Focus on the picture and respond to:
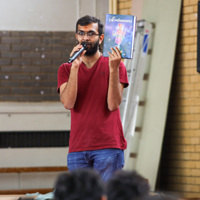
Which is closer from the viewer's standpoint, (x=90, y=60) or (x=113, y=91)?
(x=113, y=91)

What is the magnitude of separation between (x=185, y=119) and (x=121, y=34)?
2716 mm

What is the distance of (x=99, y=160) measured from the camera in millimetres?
2469

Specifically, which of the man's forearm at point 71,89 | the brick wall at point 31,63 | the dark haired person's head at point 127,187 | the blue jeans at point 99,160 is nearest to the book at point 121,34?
the man's forearm at point 71,89

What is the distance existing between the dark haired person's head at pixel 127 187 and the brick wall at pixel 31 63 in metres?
4.70

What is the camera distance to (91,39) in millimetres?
2547

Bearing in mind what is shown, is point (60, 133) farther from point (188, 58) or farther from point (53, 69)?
point (188, 58)

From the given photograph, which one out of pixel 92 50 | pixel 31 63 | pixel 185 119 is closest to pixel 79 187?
pixel 92 50

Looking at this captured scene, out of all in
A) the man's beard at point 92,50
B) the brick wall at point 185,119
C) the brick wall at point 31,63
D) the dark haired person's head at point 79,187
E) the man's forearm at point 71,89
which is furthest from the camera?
the brick wall at point 31,63

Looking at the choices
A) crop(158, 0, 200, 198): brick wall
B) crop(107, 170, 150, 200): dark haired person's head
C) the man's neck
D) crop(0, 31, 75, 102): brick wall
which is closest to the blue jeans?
the man's neck

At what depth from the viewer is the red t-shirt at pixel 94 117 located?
248 centimetres

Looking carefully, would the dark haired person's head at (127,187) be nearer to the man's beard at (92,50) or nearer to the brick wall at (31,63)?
the man's beard at (92,50)

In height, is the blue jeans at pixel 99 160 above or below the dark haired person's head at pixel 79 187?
below

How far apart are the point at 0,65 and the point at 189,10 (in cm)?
221

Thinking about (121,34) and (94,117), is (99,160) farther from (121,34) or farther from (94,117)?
(121,34)
